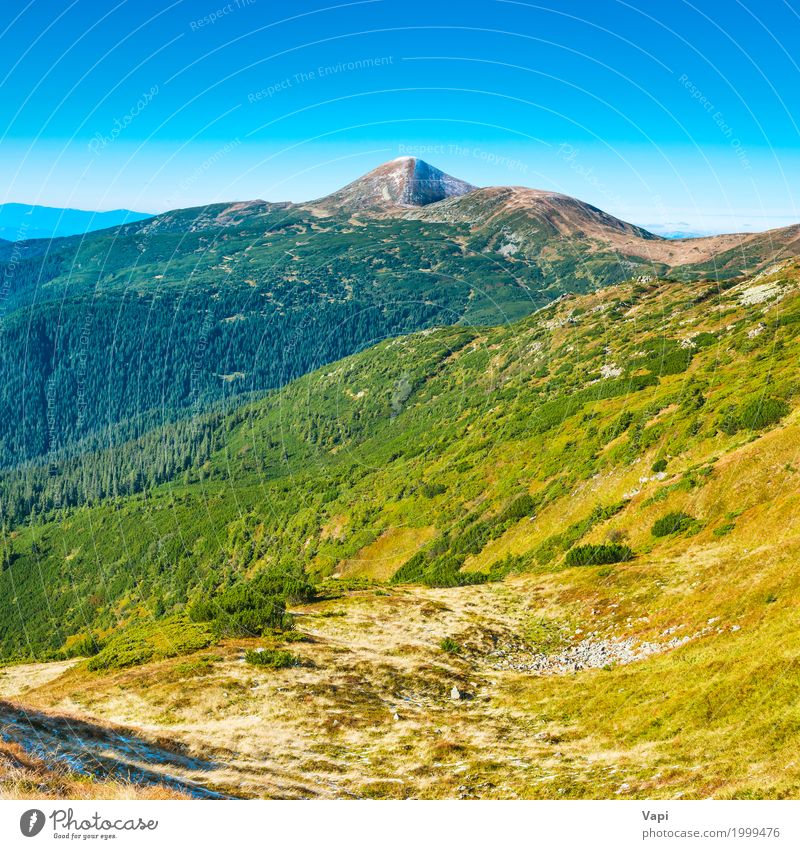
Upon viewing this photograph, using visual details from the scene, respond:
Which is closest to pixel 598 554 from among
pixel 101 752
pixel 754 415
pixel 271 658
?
pixel 754 415

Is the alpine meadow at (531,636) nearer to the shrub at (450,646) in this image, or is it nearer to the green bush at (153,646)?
the shrub at (450,646)

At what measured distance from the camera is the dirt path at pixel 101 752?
2098 centimetres

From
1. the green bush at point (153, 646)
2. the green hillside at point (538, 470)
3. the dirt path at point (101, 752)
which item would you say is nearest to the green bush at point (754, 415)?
the green hillside at point (538, 470)

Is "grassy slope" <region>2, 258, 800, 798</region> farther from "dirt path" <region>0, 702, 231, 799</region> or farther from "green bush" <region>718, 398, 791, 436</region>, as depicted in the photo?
"dirt path" <region>0, 702, 231, 799</region>

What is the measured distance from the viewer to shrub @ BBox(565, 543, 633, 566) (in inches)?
1967

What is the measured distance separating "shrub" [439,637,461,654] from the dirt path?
793 inches

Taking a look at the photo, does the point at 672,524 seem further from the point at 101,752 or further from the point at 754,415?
the point at 101,752

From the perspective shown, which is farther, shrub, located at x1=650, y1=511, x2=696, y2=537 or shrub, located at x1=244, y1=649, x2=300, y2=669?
shrub, located at x1=650, y1=511, x2=696, y2=537

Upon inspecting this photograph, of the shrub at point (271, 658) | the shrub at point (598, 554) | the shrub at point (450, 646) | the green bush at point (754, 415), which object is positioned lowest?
the shrub at point (450, 646)

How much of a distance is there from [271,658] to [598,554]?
28032 millimetres

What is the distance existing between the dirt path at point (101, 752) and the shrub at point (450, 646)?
66.1 ft

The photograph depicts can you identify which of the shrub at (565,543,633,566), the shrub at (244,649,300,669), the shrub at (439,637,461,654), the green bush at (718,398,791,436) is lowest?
the shrub at (439,637,461,654)

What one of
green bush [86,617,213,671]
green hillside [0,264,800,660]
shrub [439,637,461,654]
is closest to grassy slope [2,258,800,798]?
green hillside [0,264,800,660]

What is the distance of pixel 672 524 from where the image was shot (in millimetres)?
49375
